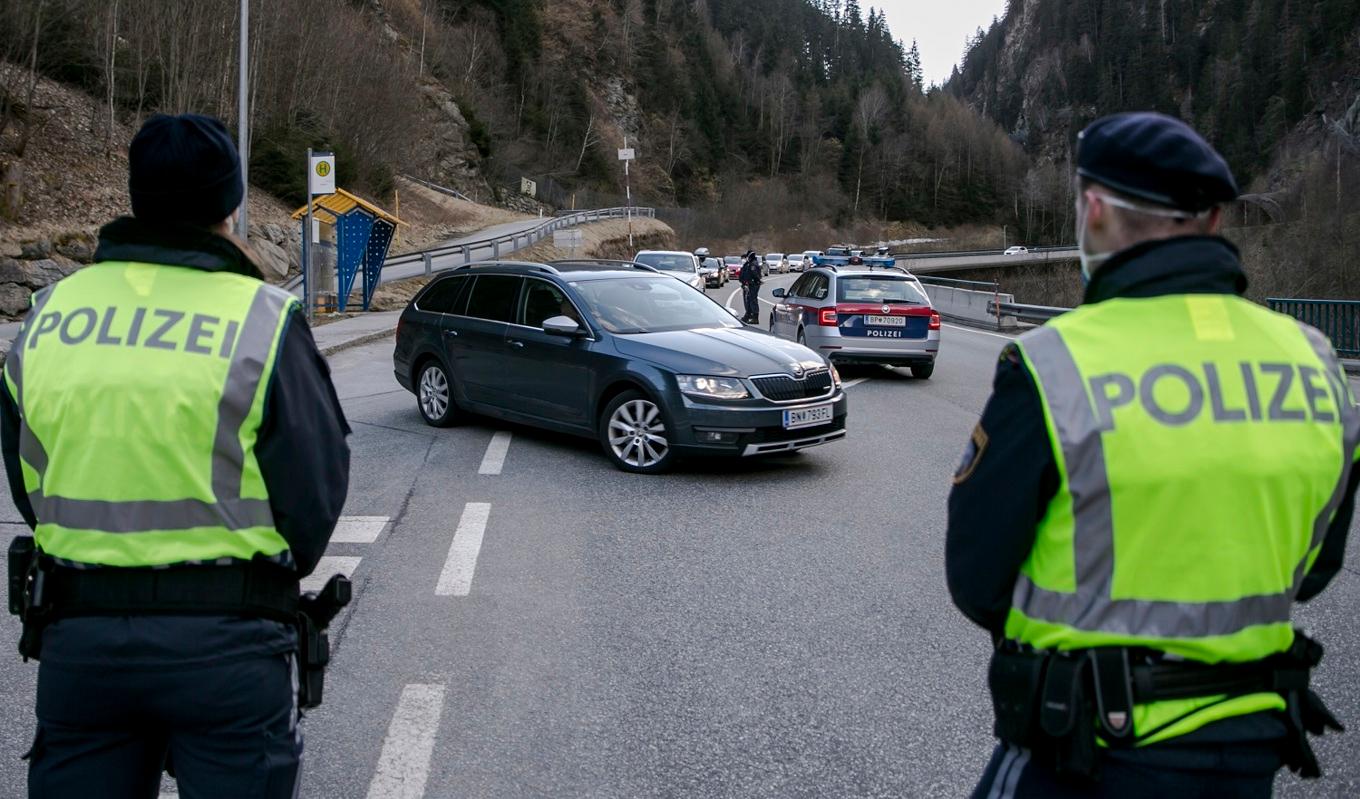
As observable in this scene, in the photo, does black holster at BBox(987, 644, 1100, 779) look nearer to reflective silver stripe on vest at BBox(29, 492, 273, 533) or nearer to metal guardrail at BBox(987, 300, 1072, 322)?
reflective silver stripe on vest at BBox(29, 492, 273, 533)

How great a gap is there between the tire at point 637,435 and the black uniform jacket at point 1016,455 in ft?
24.1

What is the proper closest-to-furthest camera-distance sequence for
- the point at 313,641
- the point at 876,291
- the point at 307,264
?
the point at 313,641 → the point at 876,291 → the point at 307,264

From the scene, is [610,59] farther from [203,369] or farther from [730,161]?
[203,369]

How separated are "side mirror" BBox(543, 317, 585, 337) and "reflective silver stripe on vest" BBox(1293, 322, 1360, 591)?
8324mm

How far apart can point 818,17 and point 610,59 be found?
8120cm

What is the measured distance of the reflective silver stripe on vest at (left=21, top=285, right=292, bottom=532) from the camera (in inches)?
95.7

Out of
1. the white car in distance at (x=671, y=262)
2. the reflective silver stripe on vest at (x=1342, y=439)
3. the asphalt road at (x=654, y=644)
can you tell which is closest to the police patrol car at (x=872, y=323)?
the asphalt road at (x=654, y=644)

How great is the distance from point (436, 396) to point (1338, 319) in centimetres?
1519

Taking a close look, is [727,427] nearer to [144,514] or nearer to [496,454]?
[496,454]

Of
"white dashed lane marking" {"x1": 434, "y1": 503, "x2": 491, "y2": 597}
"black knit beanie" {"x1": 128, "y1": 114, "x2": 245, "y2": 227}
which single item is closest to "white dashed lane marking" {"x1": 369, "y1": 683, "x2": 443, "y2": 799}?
"white dashed lane marking" {"x1": 434, "y1": 503, "x2": 491, "y2": 597}

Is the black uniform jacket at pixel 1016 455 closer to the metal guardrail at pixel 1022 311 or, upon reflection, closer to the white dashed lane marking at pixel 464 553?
the white dashed lane marking at pixel 464 553

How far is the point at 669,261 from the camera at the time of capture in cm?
2878

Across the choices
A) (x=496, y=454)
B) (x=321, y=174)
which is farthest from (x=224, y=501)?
(x=321, y=174)

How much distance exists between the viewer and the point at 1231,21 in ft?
528
